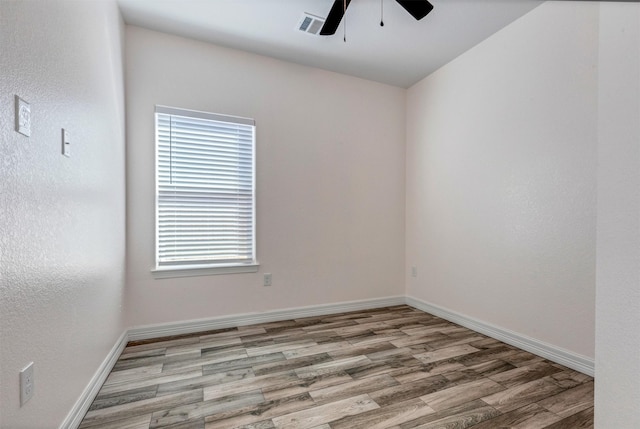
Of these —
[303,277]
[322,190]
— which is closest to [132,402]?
[303,277]

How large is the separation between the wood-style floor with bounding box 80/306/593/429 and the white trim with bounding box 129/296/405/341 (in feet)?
0.37

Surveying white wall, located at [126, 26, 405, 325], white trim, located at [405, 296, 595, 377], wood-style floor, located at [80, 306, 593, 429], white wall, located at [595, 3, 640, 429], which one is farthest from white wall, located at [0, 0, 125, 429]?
white trim, located at [405, 296, 595, 377]

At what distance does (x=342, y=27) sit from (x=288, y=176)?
4.81 ft

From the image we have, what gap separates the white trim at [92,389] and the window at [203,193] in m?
0.69

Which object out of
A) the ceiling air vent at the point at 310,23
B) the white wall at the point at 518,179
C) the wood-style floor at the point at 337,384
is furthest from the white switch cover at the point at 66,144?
the white wall at the point at 518,179

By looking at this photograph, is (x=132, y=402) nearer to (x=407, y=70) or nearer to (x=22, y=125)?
(x=22, y=125)

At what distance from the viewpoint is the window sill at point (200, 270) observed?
2666 mm

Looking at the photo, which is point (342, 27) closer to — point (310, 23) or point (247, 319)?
point (310, 23)

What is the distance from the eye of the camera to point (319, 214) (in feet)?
10.8

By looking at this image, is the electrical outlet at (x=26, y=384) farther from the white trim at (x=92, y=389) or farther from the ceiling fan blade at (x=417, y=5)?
the ceiling fan blade at (x=417, y=5)

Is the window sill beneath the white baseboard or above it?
above

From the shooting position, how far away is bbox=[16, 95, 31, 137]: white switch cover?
1.06 metres

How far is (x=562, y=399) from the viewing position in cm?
174

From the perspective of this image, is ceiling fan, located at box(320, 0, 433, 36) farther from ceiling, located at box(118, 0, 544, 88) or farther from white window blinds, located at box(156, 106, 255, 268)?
white window blinds, located at box(156, 106, 255, 268)
